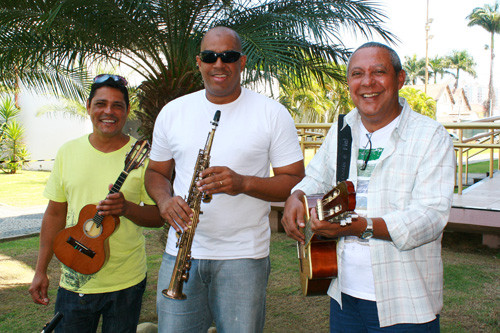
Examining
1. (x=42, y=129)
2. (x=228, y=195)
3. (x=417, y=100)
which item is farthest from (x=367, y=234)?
(x=417, y=100)

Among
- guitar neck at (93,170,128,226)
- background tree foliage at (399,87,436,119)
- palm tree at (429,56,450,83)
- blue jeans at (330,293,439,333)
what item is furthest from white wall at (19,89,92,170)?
palm tree at (429,56,450,83)

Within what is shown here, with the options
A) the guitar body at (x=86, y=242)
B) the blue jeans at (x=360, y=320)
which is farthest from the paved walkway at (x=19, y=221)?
the blue jeans at (x=360, y=320)

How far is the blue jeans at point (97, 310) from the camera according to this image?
2.48 meters

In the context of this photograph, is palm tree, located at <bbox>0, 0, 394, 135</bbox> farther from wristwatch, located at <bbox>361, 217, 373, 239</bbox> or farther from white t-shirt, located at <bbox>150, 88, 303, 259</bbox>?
wristwatch, located at <bbox>361, 217, 373, 239</bbox>

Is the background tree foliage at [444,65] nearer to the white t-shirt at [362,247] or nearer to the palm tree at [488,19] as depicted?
the palm tree at [488,19]

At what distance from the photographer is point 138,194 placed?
2738 mm

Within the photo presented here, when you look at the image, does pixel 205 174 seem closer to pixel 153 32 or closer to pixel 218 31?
pixel 218 31

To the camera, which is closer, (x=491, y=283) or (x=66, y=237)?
(x=66, y=237)

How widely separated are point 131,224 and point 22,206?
10.1m

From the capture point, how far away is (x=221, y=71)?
8.02 feet

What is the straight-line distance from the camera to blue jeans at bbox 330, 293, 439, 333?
1.92 m

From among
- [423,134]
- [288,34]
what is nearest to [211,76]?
[423,134]

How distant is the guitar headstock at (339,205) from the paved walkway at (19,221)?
7752 millimetres

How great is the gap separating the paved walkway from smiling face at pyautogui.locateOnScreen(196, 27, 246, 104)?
7049 millimetres
